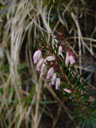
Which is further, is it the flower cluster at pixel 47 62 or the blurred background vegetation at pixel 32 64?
the blurred background vegetation at pixel 32 64

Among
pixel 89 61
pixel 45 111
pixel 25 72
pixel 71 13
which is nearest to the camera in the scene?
pixel 89 61

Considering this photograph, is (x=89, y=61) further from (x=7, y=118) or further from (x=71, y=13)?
(x=7, y=118)

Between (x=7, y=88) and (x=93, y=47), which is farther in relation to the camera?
(x=7, y=88)

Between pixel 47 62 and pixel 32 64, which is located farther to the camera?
pixel 32 64

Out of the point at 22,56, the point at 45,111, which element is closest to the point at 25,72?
the point at 22,56

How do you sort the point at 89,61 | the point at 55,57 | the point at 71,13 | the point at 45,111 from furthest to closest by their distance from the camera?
the point at 45,111 → the point at 71,13 → the point at 89,61 → the point at 55,57

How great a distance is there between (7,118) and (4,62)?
2.00ft

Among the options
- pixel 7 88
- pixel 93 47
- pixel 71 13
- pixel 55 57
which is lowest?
pixel 7 88

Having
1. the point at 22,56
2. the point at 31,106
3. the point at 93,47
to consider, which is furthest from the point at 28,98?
the point at 93,47

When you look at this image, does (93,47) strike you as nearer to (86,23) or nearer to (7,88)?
(86,23)

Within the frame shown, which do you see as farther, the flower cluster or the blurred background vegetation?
the blurred background vegetation

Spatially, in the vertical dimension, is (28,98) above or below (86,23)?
below

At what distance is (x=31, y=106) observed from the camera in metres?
1.70

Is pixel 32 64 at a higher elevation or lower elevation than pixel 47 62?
lower
